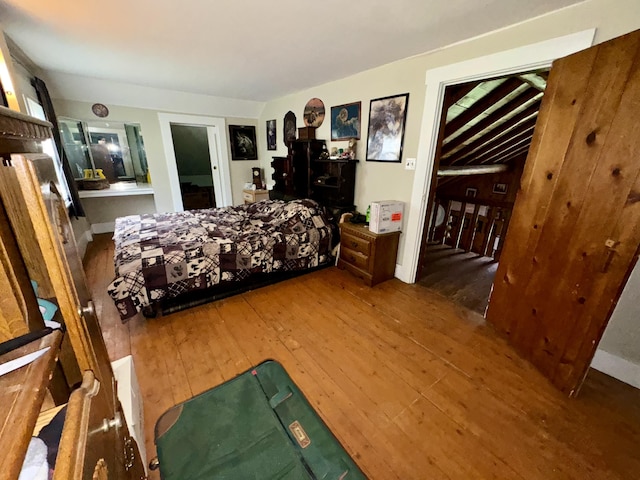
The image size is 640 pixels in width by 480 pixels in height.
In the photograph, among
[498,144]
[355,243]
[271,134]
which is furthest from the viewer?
[271,134]

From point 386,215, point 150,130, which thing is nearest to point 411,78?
point 386,215

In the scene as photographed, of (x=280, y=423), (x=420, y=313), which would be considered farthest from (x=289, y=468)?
(x=420, y=313)

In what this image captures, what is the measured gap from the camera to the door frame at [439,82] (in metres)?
1.60

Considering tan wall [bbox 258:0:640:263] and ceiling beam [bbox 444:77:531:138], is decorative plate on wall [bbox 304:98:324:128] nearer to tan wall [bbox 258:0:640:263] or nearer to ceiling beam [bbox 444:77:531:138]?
tan wall [bbox 258:0:640:263]

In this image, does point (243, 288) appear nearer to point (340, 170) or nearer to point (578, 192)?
point (340, 170)

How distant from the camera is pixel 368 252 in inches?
105

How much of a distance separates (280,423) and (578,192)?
2068 mm

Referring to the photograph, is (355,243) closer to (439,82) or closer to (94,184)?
(439,82)

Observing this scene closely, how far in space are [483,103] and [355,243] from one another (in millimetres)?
1810

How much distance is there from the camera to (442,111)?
2268mm

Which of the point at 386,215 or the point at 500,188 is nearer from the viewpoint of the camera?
the point at 386,215

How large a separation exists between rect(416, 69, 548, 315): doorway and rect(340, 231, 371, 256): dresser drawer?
610 mm

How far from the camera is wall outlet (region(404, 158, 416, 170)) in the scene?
2.50 meters

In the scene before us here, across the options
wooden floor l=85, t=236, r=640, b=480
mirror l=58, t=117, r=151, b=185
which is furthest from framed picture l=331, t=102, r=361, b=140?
mirror l=58, t=117, r=151, b=185
